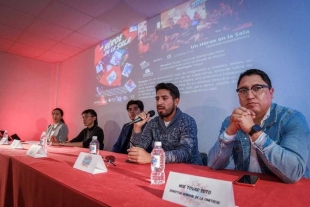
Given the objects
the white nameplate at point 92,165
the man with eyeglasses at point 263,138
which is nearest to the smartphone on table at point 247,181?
the man with eyeglasses at point 263,138

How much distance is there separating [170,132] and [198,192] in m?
1.05

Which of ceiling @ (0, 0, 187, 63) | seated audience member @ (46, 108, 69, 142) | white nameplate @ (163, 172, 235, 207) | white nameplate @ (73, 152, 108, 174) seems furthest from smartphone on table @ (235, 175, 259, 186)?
seated audience member @ (46, 108, 69, 142)

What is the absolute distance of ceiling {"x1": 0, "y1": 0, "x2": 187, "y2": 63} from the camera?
2721mm

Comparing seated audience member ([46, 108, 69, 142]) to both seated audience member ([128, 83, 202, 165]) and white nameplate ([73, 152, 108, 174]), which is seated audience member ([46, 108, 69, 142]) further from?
white nameplate ([73, 152, 108, 174])

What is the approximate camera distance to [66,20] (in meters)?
3.12

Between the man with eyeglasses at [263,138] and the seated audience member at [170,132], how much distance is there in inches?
11.9

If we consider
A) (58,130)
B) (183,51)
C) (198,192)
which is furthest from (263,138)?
(58,130)

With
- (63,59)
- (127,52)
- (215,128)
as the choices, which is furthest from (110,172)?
(63,59)

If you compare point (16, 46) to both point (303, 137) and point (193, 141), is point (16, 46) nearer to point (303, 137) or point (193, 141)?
point (193, 141)

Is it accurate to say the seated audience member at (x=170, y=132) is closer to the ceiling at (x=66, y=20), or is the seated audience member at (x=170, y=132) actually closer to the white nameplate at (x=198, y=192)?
the white nameplate at (x=198, y=192)

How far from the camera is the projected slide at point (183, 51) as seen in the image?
218 centimetres

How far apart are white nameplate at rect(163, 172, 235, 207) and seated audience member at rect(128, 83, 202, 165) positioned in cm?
62

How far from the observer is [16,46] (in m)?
4.16

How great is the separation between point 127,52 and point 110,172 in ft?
9.03
